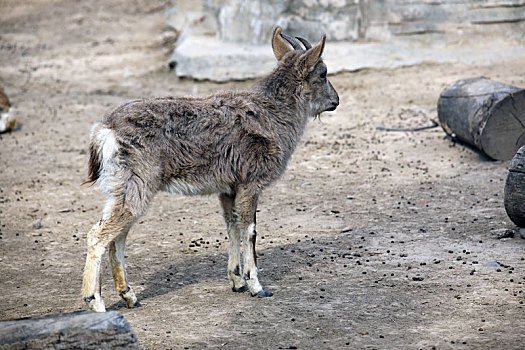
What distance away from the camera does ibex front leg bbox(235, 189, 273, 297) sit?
5176 mm

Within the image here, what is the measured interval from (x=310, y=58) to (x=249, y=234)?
1613 mm

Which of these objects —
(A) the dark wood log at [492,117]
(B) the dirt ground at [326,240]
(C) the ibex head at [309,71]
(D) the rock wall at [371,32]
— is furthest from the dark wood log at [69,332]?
(D) the rock wall at [371,32]

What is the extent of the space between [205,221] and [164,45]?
954 centimetres

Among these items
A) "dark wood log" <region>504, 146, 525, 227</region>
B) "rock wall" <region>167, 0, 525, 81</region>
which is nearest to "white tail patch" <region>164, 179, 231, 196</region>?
"dark wood log" <region>504, 146, 525, 227</region>

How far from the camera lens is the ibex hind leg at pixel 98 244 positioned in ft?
15.4

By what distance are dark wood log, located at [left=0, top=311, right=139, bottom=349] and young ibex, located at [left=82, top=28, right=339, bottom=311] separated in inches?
45.6

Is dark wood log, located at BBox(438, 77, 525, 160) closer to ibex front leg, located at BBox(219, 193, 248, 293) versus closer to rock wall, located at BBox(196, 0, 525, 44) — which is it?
ibex front leg, located at BBox(219, 193, 248, 293)

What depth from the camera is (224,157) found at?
5117mm

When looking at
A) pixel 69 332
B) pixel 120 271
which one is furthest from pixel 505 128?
pixel 69 332

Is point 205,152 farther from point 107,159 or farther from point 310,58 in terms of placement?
point 310,58

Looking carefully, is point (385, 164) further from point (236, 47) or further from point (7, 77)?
point (7, 77)

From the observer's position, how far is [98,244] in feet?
15.4

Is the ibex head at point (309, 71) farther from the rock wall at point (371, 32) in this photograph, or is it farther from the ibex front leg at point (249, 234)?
the rock wall at point (371, 32)

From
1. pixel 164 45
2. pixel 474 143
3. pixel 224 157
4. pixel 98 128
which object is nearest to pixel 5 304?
pixel 98 128
